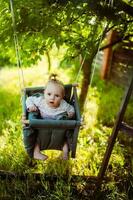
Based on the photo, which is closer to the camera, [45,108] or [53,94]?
[53,94]

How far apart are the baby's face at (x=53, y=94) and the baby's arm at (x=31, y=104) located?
131 millimetres

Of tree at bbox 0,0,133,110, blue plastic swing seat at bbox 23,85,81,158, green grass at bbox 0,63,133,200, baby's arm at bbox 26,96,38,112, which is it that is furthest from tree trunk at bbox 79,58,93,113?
baby's arm at bbox 26,96,38,112

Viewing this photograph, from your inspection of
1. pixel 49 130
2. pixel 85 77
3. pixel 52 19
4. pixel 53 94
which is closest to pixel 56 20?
pixel 52 19

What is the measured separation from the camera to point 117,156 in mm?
4855

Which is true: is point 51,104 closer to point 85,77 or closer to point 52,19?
point 52,19

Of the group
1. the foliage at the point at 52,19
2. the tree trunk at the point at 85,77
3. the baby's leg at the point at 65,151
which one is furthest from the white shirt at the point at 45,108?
the tree trunk at the point at 85,77

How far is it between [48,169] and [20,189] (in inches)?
17.6

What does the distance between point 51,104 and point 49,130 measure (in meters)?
0.27

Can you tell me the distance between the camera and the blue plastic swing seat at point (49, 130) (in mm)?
3475

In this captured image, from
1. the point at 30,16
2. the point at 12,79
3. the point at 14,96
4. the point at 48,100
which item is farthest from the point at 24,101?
the point at 12,79

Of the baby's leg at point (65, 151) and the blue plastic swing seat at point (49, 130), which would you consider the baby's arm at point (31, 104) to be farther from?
the baby's leg at point (65, 151)

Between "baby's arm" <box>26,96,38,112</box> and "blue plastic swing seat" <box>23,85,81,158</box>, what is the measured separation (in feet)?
0.13

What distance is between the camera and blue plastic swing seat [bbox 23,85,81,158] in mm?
3475

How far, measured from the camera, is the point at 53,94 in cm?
369
